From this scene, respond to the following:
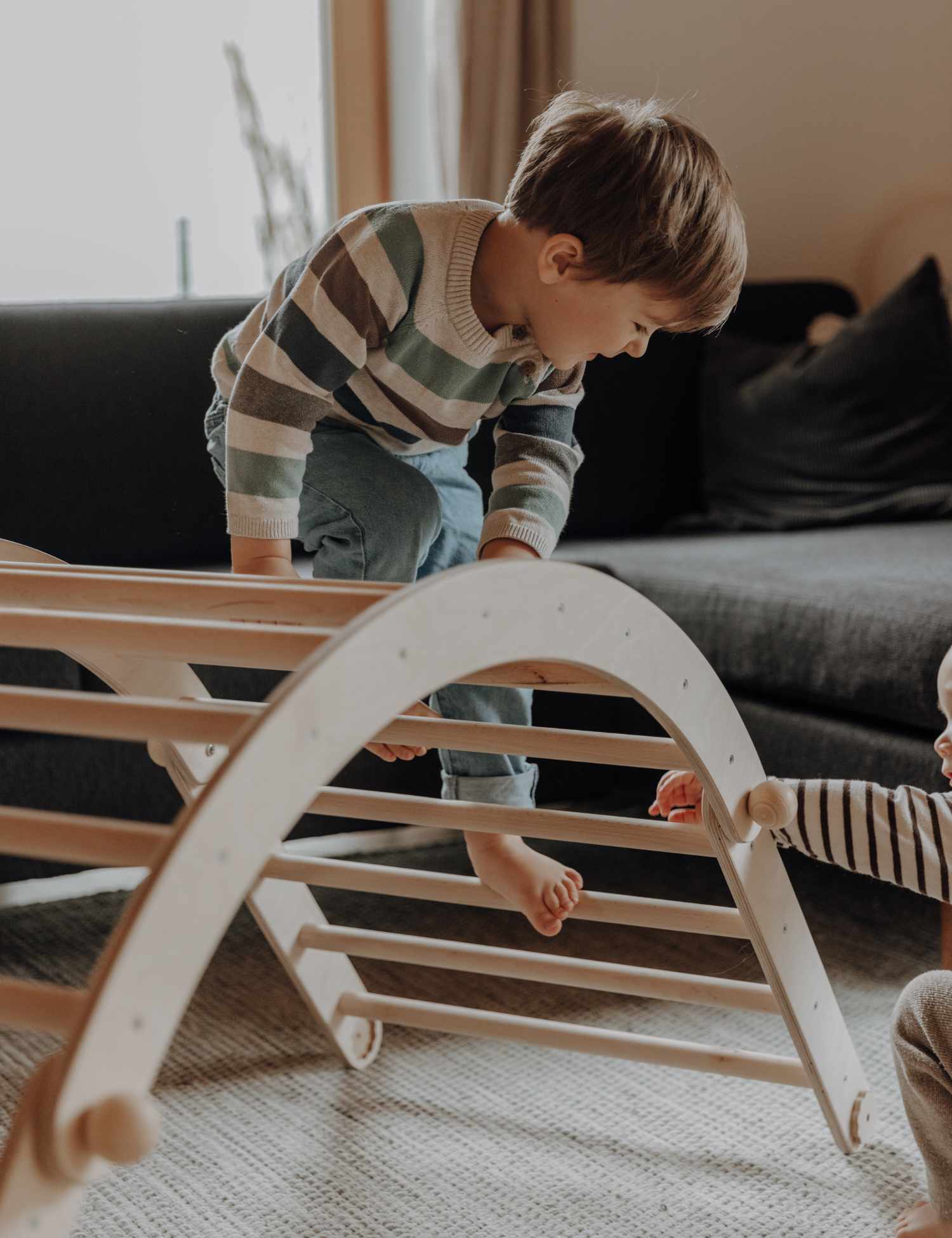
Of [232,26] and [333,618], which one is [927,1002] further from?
[232,26]

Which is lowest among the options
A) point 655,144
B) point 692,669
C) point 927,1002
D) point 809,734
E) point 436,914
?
point 436,914

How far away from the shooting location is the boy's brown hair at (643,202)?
0.96 m

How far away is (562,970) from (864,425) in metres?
1.26

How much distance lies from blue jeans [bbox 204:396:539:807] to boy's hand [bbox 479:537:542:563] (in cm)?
7

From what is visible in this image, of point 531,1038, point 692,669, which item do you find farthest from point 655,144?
point 531,1038

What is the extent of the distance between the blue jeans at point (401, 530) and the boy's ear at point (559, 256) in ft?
→ 0.77

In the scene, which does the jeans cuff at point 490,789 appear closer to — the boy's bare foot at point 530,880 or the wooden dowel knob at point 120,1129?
the boy's bare foot at point 530,880

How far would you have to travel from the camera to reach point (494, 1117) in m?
1.25

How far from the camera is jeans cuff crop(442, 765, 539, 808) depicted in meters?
1.19

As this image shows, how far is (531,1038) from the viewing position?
120 centimetres

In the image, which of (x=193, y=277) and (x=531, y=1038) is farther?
(x=193, y=277)

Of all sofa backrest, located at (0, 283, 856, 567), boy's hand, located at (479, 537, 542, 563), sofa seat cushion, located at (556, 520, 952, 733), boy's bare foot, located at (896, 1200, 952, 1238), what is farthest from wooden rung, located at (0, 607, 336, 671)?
sofa backrest, located at (0, 283, 856, 567)

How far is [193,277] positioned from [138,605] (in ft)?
6.24

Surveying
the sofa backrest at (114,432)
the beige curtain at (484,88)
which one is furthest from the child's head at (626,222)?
the beige curtain at (484,88)
